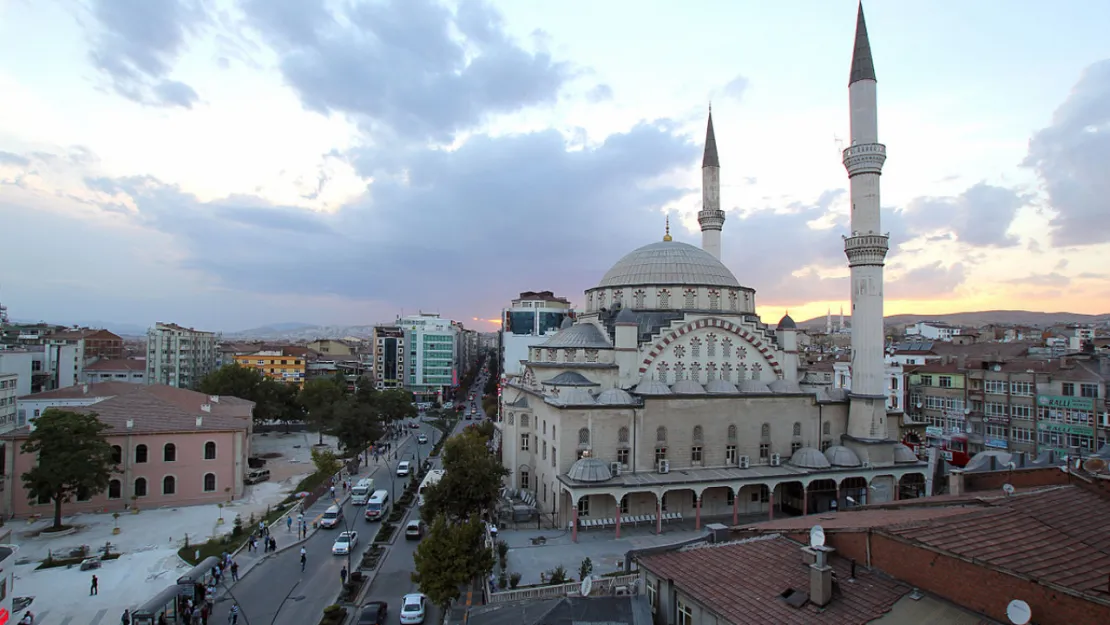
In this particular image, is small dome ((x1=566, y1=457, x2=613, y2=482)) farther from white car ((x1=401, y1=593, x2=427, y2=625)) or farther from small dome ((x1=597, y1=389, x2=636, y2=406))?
white car ((x1=401, y1=593, x2=427, y2=625))

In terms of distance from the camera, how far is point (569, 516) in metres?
27.3

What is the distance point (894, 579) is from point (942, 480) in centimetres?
2471

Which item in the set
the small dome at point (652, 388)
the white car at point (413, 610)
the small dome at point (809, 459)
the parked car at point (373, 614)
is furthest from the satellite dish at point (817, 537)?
the small dome at point (809, 459)

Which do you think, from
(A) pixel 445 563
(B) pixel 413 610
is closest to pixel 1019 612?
(A) pixel 445 563

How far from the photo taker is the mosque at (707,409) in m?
27.6

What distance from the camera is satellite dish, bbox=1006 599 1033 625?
756 centimetres

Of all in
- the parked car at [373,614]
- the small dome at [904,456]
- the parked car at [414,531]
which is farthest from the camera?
the small dome at [904,456]

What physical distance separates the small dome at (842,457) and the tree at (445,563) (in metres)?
19.1

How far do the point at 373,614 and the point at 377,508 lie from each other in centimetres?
1198

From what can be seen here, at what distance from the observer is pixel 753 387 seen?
101ft

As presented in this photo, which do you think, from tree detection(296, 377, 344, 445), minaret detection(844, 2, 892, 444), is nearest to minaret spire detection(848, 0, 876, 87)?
minaret detection(844, 2, 892, 444)

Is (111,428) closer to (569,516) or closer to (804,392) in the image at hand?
(569,516)

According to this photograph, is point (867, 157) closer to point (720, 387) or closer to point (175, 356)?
point (720, 387)

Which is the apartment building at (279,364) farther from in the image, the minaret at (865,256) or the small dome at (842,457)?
the minaret at (865,256)
